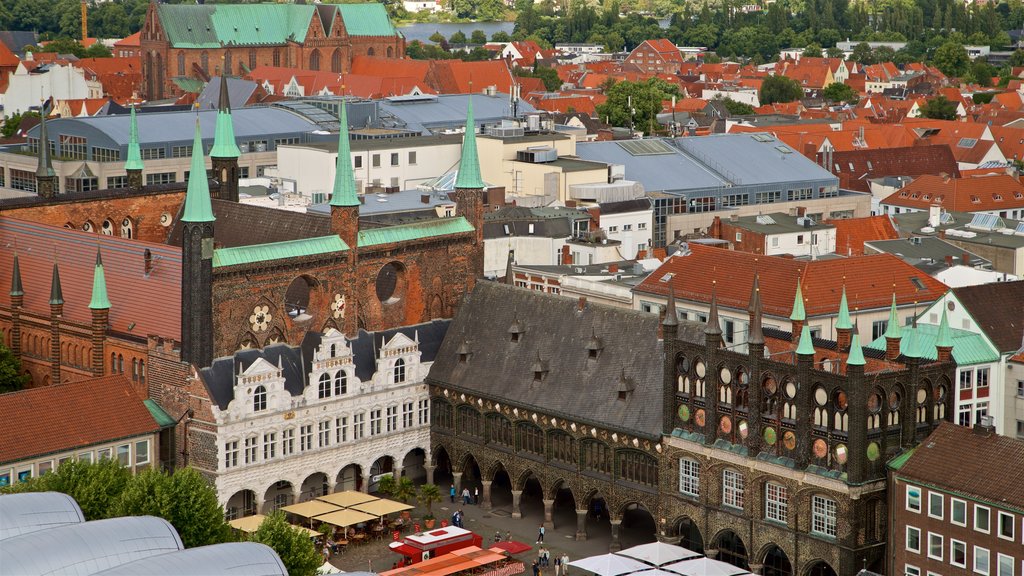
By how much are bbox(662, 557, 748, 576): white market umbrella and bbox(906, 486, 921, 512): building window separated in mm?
10637

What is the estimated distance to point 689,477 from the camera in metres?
114

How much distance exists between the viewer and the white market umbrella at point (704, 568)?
107875 millimetres

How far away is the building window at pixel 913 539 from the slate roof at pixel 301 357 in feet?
129

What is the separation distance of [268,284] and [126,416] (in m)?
12.3

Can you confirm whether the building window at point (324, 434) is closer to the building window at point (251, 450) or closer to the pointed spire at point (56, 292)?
the building window at point (251, 450)

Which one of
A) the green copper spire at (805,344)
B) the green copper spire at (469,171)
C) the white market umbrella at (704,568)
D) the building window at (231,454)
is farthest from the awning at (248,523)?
the green copper spire at (805,344)

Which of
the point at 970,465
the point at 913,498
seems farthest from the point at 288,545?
the point at 970,465

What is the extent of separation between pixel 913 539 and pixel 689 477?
Answer: 15378mm

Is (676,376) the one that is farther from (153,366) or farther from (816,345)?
(153,366)

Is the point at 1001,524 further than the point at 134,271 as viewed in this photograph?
No

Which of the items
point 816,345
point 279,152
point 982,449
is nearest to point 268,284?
point 816,345

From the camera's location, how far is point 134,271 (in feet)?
419

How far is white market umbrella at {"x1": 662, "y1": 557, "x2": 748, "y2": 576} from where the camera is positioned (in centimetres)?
10788

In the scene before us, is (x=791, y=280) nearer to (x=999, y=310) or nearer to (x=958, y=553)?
(x=999, y=310)
